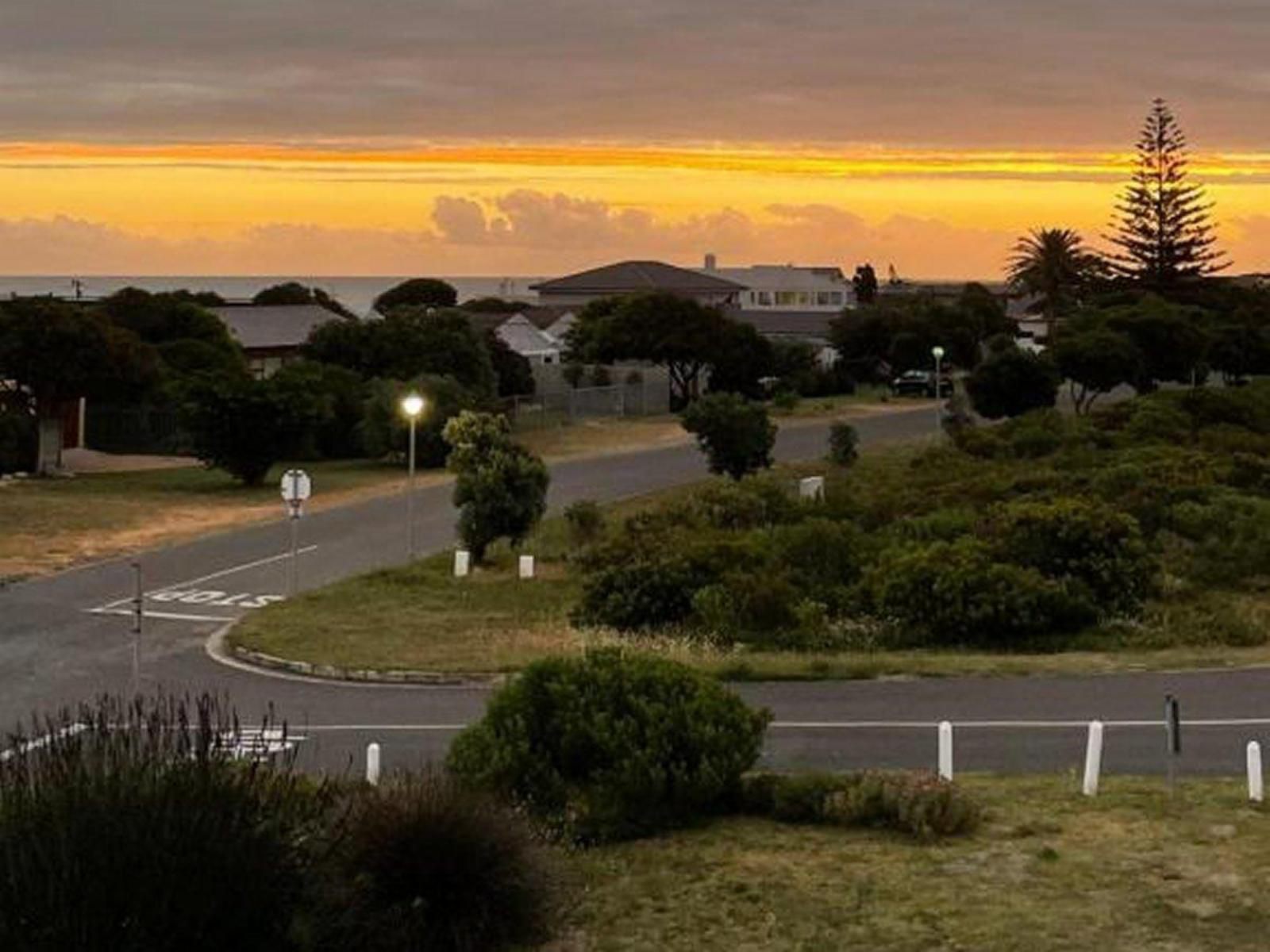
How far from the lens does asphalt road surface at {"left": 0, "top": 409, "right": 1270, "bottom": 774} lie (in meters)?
18.5

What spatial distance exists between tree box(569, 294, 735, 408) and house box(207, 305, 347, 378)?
1321cm

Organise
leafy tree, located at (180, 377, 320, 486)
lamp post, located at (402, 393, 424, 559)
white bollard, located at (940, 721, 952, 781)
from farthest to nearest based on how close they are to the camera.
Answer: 1. leafy tree, located at (180, 377, 320, 486)
2. lamp post, located at (402, 393, 424, 559)
3. white bollard, located at (940, 721, 952, 781)

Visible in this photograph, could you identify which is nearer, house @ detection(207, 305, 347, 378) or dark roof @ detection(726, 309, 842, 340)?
house @ detection(207, 305, 347, 378)

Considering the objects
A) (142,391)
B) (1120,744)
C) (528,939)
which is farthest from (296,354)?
(528,939)

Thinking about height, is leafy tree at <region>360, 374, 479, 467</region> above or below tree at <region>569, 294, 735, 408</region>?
below

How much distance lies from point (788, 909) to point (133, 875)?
4850 millimetres

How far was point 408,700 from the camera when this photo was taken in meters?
22.3

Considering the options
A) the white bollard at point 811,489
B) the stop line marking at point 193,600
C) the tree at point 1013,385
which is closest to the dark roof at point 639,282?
the tree at point 1013,385

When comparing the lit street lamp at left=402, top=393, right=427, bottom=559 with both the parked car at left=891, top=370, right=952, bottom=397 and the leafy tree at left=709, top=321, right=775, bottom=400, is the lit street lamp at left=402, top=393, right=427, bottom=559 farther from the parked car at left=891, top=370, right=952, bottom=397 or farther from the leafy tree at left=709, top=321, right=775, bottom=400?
the parked car at left=891, top=370, right=952, bottom=397

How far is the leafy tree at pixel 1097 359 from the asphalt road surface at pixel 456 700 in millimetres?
41244

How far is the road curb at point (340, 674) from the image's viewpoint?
76.7ft

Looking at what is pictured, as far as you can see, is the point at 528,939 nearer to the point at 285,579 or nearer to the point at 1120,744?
the point at 1120,744

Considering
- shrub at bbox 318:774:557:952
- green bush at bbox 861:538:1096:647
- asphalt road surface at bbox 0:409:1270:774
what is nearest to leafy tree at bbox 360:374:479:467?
asphalt road surface at bbox 0:409:1270:774

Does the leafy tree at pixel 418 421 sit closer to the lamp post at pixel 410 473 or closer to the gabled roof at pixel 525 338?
the lamp post at pixel 410 473
